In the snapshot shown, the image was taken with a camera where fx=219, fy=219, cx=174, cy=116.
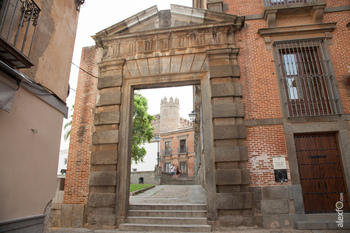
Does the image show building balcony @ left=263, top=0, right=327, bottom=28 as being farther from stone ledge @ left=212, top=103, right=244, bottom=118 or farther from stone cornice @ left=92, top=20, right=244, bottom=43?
stone ledge @ left=212, top=103, right=244, bottom=118

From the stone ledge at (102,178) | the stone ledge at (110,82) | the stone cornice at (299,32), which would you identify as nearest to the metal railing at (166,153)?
the stone ledge at (110,82)

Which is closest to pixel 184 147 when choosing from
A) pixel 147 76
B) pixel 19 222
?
pixel 147 76

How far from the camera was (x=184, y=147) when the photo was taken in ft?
123

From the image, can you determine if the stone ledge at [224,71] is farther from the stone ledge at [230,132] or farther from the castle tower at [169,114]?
the castle tower at [169,114]

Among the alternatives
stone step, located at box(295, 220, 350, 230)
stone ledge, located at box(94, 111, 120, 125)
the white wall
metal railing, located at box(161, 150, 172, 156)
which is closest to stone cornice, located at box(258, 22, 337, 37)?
stone ledge, located at box(94, 111, 120, 125)

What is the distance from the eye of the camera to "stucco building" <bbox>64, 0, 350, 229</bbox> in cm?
607

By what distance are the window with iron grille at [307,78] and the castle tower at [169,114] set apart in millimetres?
40979

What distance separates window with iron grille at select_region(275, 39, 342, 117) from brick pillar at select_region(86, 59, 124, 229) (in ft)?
17.6

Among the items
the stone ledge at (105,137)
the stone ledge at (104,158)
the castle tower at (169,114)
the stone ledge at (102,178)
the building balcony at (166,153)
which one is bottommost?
the stone ledge at (102,178)

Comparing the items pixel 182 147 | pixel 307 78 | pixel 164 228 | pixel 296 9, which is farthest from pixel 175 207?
pixel 182 147

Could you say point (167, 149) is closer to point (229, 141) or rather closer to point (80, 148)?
point (80, 148)

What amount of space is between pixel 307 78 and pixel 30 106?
764 centimetres

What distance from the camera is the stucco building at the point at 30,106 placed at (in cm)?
396

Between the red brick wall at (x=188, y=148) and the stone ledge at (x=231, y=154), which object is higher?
the red brick wall at (x=188, y=148)
